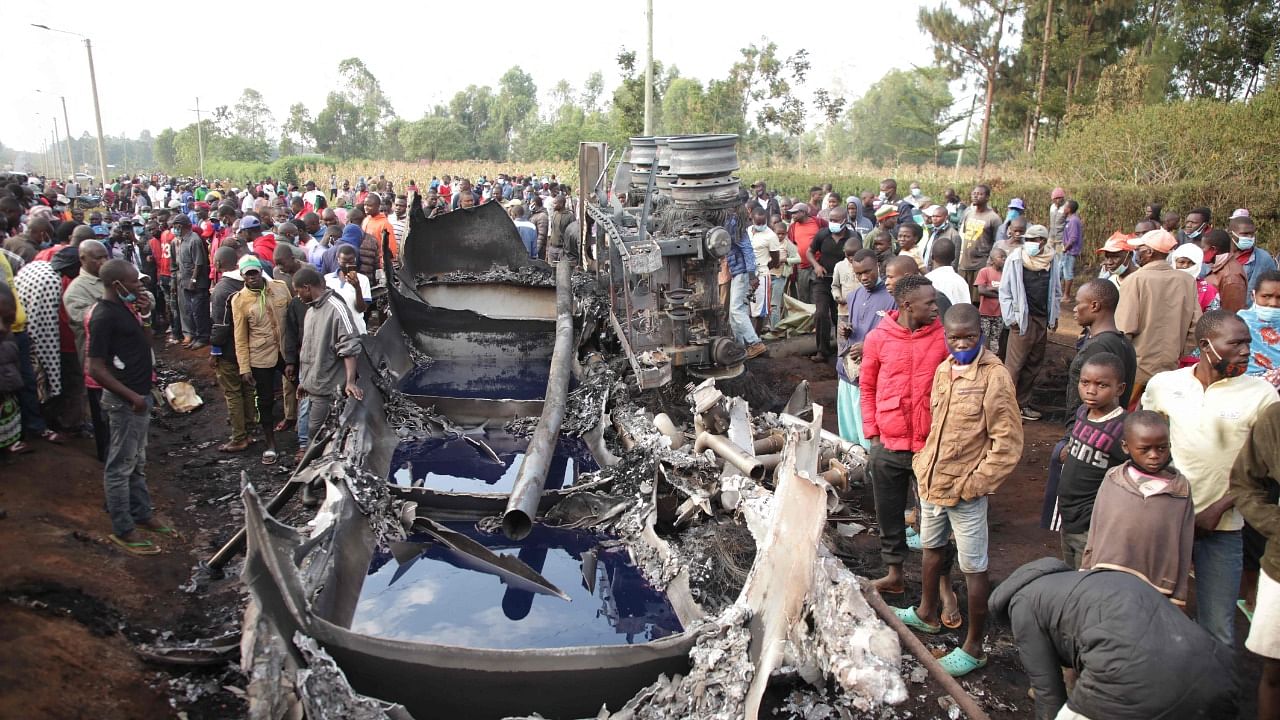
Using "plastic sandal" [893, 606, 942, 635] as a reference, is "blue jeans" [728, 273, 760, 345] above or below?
above

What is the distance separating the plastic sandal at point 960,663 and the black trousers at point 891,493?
70 cm

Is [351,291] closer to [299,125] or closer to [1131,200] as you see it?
[1131,200]

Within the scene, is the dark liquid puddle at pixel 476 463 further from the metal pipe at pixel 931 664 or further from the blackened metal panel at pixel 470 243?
the blackened metal panel at pixel 470 243

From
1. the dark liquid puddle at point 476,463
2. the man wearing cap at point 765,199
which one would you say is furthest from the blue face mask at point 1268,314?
the man wearing cap at point 765,199

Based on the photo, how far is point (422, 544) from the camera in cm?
455

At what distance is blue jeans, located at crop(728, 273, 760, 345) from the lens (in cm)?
948

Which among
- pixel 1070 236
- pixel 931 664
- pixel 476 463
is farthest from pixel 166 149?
pixel 931 664

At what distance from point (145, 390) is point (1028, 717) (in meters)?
5.35

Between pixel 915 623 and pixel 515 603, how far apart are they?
2205 millimetres

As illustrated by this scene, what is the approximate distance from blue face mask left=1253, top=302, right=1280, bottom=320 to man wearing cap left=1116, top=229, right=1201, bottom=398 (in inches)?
36.4

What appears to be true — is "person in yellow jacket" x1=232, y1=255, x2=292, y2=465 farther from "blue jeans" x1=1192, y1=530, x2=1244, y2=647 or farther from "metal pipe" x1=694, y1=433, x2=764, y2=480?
"blue jeans" x1=1192, y1=530, x2=1244, y2=647

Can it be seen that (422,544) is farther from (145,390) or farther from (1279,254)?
(1279,254)

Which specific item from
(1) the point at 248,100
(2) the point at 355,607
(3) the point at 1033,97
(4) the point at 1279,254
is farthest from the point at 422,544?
(1) the point at 248,100

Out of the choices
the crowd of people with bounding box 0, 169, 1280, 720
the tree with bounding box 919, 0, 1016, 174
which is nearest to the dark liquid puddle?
the crowd of people with bounding box 0, 169, 1280, 720
